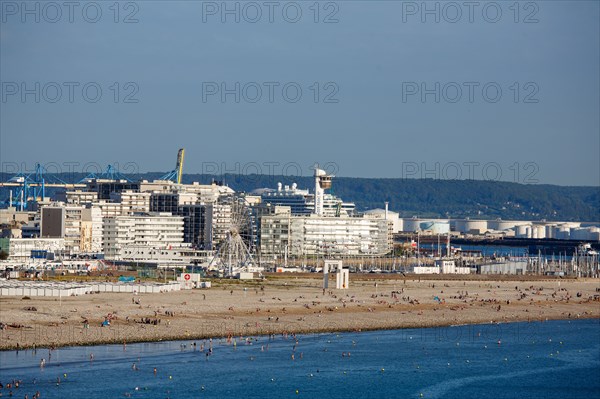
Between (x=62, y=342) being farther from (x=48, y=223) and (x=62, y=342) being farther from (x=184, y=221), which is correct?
(x=184, y=221)

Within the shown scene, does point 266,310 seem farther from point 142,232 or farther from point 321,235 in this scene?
point 321,235

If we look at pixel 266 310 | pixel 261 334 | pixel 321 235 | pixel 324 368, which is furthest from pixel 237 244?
pixel 324 368

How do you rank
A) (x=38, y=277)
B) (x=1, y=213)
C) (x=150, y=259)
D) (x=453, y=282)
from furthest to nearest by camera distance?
(x=1, y=213) < (x=150, y=259) < (x=453, y=282) < (x=38, y=277)

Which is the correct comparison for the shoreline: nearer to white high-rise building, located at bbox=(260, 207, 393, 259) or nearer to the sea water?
the sea water

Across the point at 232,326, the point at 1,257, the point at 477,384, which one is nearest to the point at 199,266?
the point at 1,257

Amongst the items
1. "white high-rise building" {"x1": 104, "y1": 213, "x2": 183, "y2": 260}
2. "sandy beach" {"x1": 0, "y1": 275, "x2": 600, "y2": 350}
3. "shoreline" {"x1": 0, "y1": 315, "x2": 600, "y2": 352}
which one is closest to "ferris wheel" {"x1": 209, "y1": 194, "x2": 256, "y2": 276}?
"sandy beach" {"x1": 0, "y1": 275, "x2": 600, "y2": 350}

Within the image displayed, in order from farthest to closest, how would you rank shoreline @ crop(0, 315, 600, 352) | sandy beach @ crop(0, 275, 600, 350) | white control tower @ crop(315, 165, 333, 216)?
1. white control tower @ crop(315, 165, 333, 216)
2. sandy beach @ crop(0, 275, 600, 350)
3. shoreline @ crop(0, 315, 600, 352)
